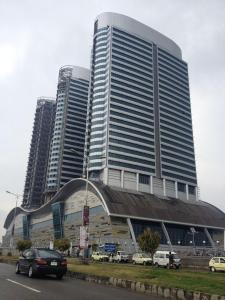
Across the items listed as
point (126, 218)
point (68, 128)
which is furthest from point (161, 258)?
point (68, 128)

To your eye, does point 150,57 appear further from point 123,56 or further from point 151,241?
point 151,241

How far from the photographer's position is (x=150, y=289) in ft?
50.3

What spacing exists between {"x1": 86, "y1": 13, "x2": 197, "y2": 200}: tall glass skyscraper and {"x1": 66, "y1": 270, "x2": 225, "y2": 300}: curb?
375 ft

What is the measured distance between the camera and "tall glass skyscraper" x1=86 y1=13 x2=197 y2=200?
459 feet

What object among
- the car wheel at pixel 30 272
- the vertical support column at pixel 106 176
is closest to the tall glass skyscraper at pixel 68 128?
the vertical support column at pixel 106 176

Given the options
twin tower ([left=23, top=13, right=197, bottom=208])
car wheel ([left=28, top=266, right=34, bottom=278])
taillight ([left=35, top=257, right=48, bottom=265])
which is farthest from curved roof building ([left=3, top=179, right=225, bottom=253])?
taillight ([left=35, top=257, right=48, bottom=265])

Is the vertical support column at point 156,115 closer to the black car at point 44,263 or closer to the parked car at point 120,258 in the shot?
the parked car at point 120,258

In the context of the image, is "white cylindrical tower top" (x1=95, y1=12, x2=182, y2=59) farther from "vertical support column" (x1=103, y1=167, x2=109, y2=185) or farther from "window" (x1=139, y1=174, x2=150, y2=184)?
"vertical support column" (x1=103, y1=167, x2=109, y2=185)

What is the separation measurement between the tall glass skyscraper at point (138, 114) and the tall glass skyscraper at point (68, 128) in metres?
31.2

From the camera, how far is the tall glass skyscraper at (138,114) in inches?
5507

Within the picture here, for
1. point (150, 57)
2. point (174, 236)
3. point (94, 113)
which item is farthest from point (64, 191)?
point (150, 57)

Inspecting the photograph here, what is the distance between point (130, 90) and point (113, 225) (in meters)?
61.5

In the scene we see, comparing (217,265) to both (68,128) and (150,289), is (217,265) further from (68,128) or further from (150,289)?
(68,128)

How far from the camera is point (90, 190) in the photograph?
12250cm
